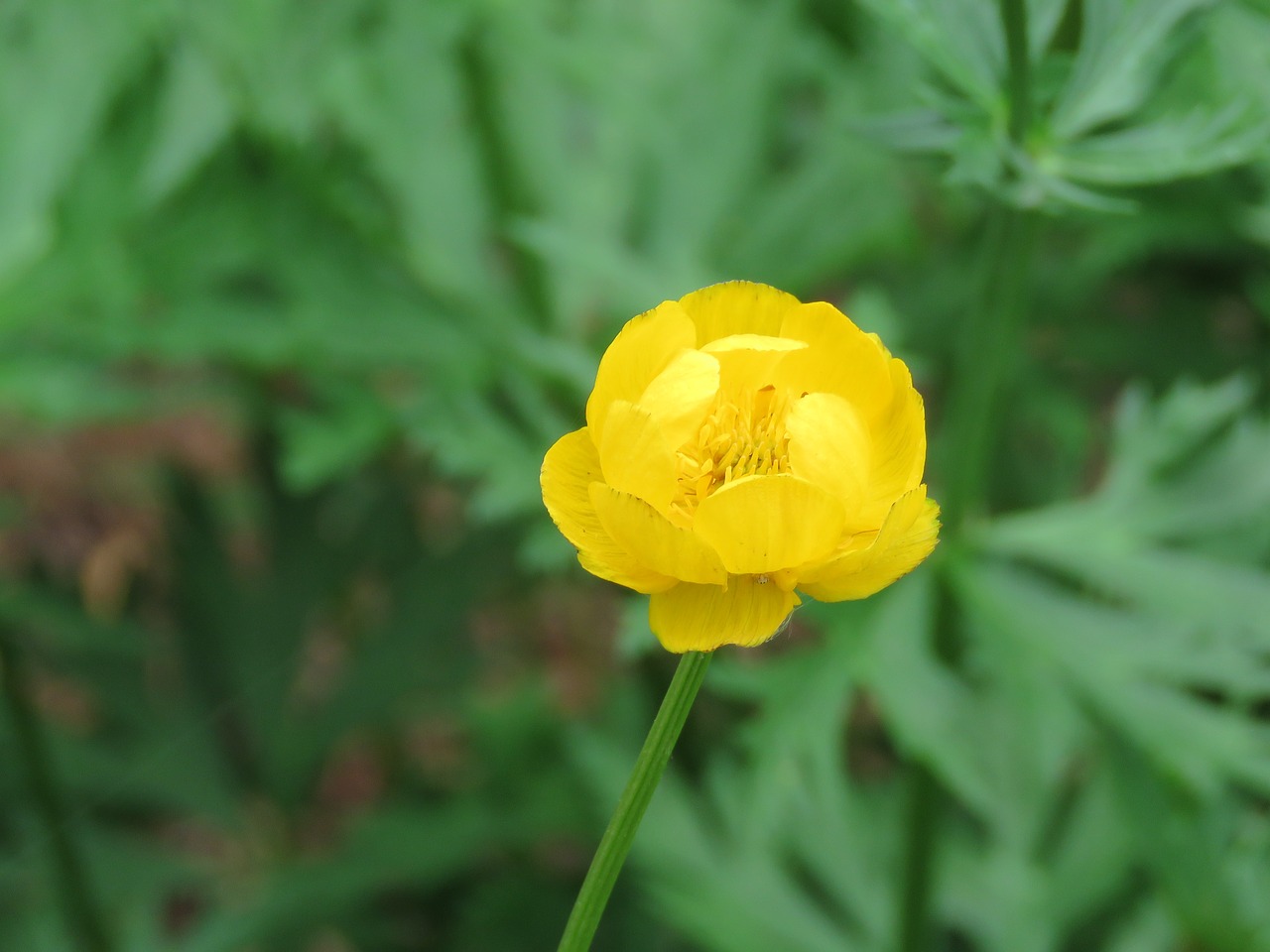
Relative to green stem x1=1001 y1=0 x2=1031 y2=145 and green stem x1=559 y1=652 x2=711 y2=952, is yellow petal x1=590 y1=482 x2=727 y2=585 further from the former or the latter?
green stem x1=1001 y1=0 x2=1031 y2=145

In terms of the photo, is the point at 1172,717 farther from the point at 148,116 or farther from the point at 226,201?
the point at 148,116

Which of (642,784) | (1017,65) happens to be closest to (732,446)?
(642,784)

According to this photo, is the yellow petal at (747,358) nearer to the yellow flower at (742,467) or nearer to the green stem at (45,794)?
the yellow flower at (742,467)

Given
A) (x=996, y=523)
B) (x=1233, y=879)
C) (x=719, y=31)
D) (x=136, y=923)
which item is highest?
(x=719, y=31)

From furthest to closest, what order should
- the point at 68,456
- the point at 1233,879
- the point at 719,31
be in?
the point at 68,456
the point at 719,31
the point at 1233,879

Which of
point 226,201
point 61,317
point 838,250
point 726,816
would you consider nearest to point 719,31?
point 838,250

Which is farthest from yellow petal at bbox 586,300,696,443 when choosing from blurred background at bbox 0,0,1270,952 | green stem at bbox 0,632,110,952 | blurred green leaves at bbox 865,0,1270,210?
green stem at bbox 0,632,110,952
